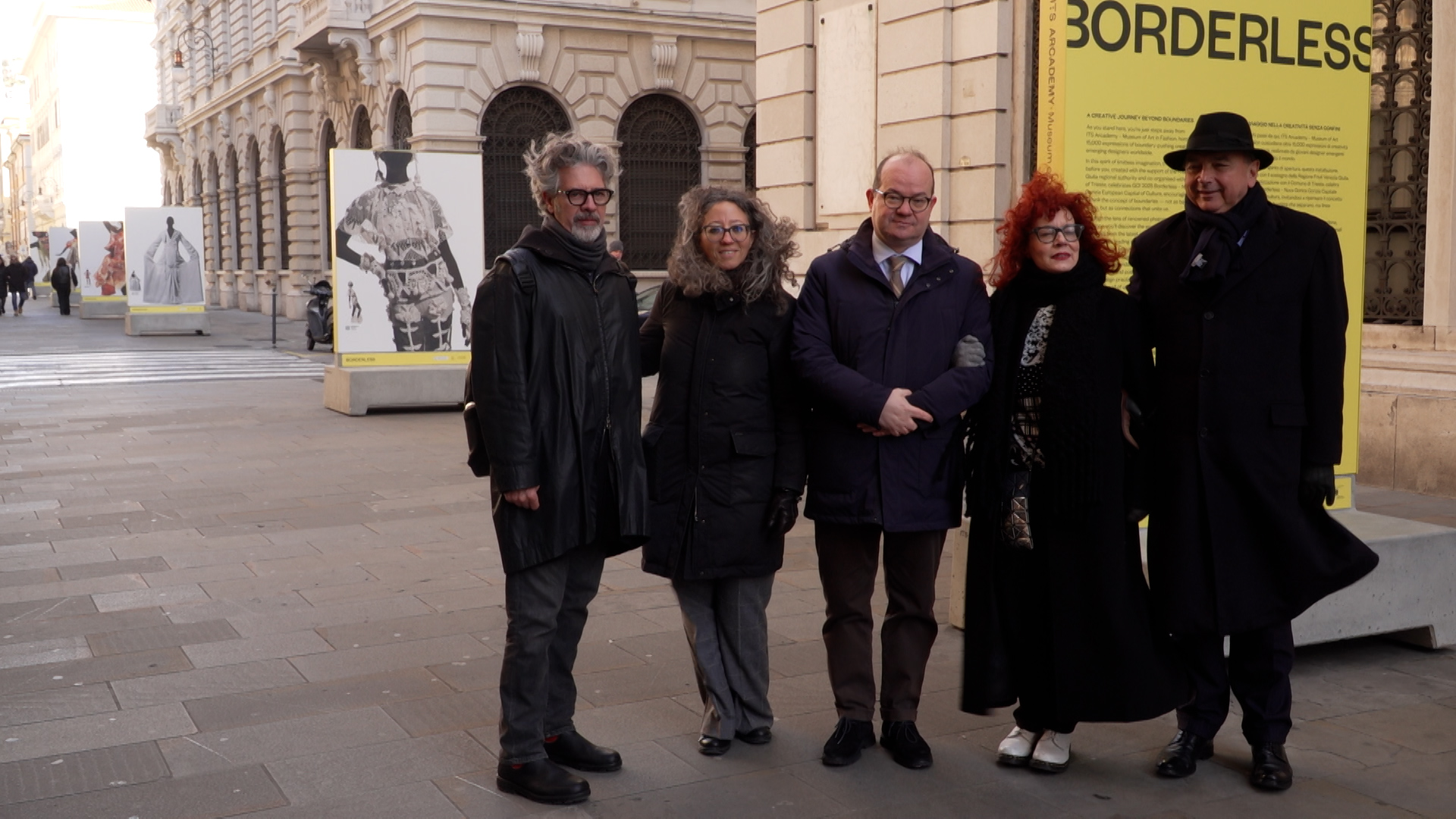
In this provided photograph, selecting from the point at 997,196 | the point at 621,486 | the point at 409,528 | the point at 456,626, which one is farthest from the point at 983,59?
the point at 621,486

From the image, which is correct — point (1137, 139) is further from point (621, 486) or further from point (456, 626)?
point (456, 626)

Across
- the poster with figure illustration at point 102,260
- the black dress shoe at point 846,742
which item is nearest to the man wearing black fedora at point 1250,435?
the black dress shoe at point 846,742

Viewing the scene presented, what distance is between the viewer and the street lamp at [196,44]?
132ft

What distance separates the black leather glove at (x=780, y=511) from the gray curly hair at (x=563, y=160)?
107 cm

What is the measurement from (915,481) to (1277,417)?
1.05 meters

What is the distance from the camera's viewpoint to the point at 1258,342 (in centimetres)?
411

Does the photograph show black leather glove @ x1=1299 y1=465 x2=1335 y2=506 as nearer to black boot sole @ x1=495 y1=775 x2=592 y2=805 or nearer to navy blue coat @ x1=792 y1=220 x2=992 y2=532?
navy blue coat @ x1=792 y1=220 x2=992 y2=532

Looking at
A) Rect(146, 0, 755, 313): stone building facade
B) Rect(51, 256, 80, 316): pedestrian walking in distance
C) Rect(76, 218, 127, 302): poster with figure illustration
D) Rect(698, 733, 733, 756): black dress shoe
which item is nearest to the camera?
Rect(698, 733, 733, 756): black dress shoe

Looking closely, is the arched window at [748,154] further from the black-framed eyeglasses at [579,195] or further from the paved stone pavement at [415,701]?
the black-framed eyeglasses at [579,195]

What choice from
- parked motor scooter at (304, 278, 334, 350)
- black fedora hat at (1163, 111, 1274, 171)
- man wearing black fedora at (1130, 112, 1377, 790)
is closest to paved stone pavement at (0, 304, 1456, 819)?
man wearing black fedora at (1130, 112, 1377, 790)

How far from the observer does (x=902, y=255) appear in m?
4.26

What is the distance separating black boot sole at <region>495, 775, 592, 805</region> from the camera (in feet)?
13.0

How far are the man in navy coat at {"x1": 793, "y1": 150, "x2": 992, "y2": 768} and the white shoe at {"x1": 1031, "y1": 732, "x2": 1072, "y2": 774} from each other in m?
0.32

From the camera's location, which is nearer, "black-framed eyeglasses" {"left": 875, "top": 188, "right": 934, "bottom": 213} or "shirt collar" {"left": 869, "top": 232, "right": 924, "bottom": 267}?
"black-framed eyeglasses" {"left": 875, "top": 188, "right": 934, "bottom": 213}
